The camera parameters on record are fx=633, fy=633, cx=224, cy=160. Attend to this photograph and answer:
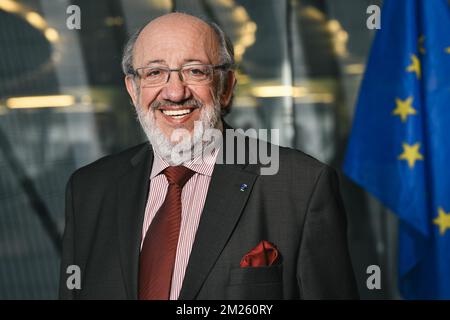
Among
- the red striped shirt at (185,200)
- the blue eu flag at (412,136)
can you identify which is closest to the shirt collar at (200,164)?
the red striped shirt at (185,200)

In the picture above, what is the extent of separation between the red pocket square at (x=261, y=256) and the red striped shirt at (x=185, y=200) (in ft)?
0.51

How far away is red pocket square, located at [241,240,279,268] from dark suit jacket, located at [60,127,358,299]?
0.05 feet

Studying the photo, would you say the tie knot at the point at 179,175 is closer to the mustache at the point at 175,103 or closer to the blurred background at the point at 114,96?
the mustache at the point at 175,103

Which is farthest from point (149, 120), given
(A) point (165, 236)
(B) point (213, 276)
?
(B) point (213, 276)

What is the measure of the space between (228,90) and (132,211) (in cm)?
46

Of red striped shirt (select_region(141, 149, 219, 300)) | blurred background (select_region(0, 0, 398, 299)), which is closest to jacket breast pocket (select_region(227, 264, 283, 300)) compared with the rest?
red striped shirt (select_region(141, 149, 219, 300))

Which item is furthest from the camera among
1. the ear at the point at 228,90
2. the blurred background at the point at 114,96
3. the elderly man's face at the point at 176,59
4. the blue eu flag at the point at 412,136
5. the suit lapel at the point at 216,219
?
the blurred background at the point at 114,96

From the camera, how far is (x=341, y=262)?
1.70m

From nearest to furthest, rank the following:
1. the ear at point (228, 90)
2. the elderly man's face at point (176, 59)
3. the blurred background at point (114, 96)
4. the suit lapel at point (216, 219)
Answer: the suit lapel at point (216, 219) < the elderly man's face at point (176, 59) < the ear at point (228, 90) < the blurred background at point (114, 96)

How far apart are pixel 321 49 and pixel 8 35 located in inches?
81.6

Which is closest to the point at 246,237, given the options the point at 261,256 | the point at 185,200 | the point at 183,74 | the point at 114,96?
the point at 261,256

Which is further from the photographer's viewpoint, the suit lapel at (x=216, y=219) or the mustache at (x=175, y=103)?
the mustache at (x=175, y=103)

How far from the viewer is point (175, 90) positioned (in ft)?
5.44

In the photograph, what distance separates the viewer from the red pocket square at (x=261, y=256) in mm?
1553
